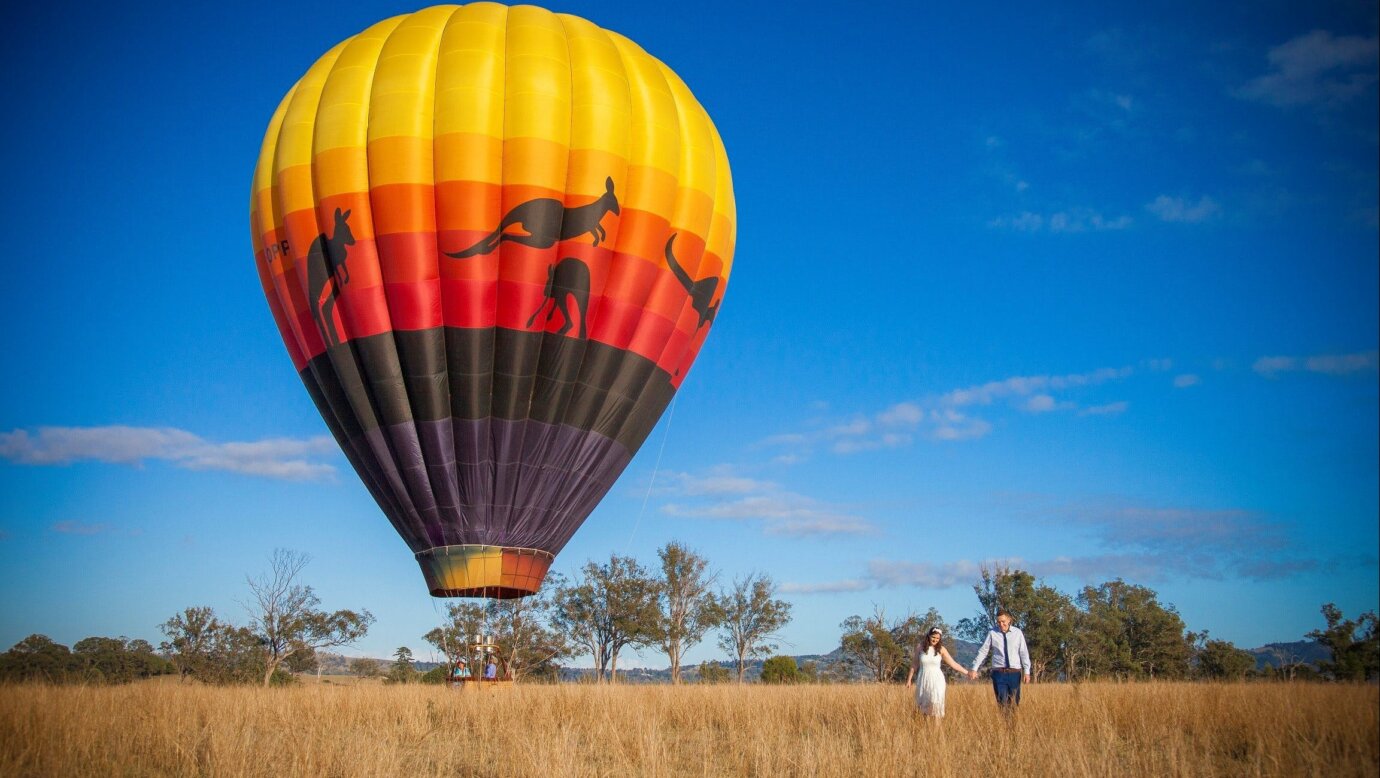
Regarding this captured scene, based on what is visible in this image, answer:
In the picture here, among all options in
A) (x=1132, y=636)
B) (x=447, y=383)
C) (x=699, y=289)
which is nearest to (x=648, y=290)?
(x=699, y=289)

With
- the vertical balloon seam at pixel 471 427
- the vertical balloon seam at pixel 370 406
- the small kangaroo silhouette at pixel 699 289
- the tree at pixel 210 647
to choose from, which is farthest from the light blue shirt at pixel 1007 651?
the tree at pixel 210 647

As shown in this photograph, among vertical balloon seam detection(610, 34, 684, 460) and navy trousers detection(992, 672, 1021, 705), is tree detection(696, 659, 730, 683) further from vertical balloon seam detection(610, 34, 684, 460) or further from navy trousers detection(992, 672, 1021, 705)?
navy trousers detection(992, 672, 1021, 705)

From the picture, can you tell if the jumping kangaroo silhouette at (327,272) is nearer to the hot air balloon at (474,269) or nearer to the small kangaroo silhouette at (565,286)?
the hot air balloon at (474,269)

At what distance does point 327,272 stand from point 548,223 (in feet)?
12.6

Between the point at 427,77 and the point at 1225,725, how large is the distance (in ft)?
48.0

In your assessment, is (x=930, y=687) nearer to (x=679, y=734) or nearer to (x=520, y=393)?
(x=679, y=734)

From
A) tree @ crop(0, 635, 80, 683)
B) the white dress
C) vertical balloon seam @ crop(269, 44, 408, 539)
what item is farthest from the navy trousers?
tree @ crop(0, 635, 80, 683)

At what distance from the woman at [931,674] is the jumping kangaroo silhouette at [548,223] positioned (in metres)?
8.63

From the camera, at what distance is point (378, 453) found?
49.4 ft

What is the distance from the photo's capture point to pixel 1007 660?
10.5 meters

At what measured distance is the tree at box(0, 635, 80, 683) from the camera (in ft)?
44.8

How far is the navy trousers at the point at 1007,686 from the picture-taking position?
34.4ft

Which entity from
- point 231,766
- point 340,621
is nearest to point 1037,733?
point 231,766

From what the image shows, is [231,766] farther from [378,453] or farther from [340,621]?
[340,621]
